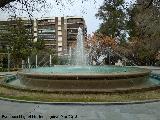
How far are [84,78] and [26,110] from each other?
4.33 metres

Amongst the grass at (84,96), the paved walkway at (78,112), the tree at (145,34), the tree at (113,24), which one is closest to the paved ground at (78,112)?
the paved walkway at (78,112)

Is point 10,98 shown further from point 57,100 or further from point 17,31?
point 17,31

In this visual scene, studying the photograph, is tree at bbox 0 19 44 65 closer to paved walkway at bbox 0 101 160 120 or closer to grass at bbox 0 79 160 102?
grass at bbox 0 79 160 102

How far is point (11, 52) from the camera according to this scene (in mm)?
49781

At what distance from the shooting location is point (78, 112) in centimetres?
1131

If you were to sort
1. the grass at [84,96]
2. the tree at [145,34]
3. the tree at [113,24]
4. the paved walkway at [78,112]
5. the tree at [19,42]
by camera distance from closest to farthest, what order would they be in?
1. the paved walkway at [78,112]
2. the grass at [84,96]
3. the tree at [145,34]
4. the tree at [19,42]
5. the tree at [113,24]

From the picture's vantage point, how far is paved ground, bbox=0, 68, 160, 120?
34.9 feet

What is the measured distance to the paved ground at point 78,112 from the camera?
34.9 ft

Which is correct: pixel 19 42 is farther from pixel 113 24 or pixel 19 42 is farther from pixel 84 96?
pixel 84 96

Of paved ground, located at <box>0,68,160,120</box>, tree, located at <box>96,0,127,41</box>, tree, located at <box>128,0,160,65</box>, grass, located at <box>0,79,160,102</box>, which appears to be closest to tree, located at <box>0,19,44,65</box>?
tree, located at <box>96,0,127,41</box>

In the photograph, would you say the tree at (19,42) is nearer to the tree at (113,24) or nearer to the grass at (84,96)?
the tree at (113,24)

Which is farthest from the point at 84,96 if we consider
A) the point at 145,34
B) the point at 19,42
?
the point at 19,42

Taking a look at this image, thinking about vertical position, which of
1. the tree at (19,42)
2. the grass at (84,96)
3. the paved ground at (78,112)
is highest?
the tree at (19,42)

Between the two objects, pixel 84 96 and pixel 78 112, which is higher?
pixel 84 96
